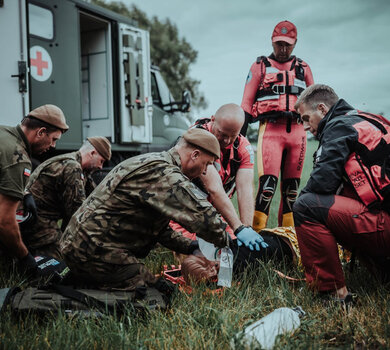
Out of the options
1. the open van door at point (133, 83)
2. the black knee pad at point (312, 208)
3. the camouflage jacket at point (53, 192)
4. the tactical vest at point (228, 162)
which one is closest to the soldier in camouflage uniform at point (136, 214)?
the black knee pad at point (312, 208)

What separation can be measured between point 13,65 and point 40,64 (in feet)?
1.87

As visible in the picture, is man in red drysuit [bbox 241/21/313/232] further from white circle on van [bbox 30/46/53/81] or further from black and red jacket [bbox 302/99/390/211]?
white circle on van [bbox 30/46/53/81]

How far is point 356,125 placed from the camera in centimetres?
234

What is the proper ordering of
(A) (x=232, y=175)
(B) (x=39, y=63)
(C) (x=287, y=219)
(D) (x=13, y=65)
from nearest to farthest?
1. (A) (x=232, y=175)
2. (C) (x=287, y=219)
3. (D) (x=13, y=65)
4. (B) (x=39, y=63)

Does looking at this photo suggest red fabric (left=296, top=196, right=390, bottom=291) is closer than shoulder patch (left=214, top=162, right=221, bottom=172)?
Yes

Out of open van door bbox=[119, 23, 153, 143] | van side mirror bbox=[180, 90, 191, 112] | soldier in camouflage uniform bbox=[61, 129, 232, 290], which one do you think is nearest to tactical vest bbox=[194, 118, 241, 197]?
soldier in camouflage uniform bbox=[61, 129, 232, 290]

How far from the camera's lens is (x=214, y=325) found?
1923mm

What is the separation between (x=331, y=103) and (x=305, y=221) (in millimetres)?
820

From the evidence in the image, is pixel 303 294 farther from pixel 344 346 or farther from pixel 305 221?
pixel 344 346

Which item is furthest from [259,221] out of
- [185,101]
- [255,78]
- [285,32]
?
[185,101]

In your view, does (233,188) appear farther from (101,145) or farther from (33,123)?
(33,123)

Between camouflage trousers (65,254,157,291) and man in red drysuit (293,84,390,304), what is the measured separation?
3.29ft

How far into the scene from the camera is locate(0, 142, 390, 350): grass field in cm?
173

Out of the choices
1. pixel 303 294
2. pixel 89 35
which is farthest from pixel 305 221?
pixel 89 35
